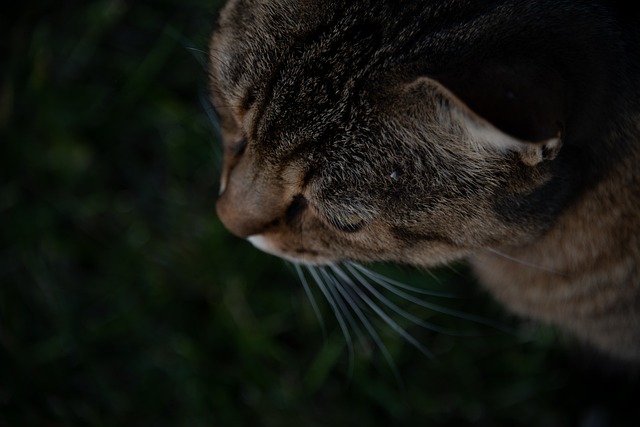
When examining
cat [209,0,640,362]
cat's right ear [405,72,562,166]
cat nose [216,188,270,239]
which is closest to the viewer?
cat's right ear [405,72,562,166]

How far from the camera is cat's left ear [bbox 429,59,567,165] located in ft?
2.98

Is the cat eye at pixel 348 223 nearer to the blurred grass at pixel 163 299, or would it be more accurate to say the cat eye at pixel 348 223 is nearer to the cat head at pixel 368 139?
the cat head at pixel 368 139

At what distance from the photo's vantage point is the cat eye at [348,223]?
4.05ft

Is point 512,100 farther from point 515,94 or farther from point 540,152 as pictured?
point 540,152

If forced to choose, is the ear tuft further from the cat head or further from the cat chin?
the cat chin

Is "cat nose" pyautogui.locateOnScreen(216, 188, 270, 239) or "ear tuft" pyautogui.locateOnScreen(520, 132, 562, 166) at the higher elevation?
"ear tuft" pyautogui.locateOnScreen(520, 132, 562, 166)

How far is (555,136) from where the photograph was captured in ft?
3.07

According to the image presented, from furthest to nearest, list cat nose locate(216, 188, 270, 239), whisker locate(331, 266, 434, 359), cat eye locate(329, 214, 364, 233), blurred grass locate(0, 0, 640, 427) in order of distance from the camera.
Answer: blurred grass locate(0, 0, 640, 427), whisker locate(331, 266, 434, 359), cat nose locate(216, 188, 270, 239), cat eye locate(329, 214, 364, 233)

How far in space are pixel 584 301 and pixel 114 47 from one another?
173cm

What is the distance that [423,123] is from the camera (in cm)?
110

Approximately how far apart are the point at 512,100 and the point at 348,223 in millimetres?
438

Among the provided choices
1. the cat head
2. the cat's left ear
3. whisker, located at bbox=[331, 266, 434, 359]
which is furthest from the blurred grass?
the cat's left ear

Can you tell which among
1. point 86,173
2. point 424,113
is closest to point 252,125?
point 424,113

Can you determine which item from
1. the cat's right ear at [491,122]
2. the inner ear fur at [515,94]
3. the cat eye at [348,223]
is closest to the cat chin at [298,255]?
the cat eye at [348,223]
